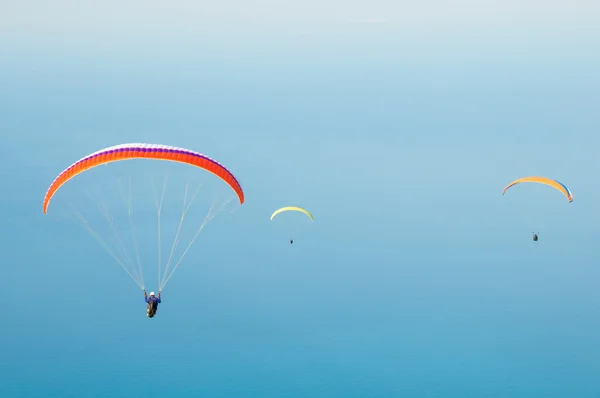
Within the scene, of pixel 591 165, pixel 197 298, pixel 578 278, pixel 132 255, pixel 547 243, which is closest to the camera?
pixel 197 298

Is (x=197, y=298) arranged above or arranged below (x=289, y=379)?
above

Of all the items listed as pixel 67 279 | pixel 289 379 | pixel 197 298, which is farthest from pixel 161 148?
pixel 67 279

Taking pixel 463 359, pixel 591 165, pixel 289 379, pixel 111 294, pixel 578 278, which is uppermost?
pixel 591 165

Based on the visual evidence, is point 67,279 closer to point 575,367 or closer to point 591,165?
point 575,367

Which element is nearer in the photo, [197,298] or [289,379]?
[289,379]

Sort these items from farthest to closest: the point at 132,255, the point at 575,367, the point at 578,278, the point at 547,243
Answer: the point at 132,255, the point at 547,243, the point at 578,278, the point at 575,367

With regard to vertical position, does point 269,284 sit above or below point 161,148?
above

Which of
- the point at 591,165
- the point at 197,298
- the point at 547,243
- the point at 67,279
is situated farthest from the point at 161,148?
the point at 591,165

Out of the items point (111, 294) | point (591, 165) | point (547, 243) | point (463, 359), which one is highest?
point (591, 165)

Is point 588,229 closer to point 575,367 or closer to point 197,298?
point 575,367
